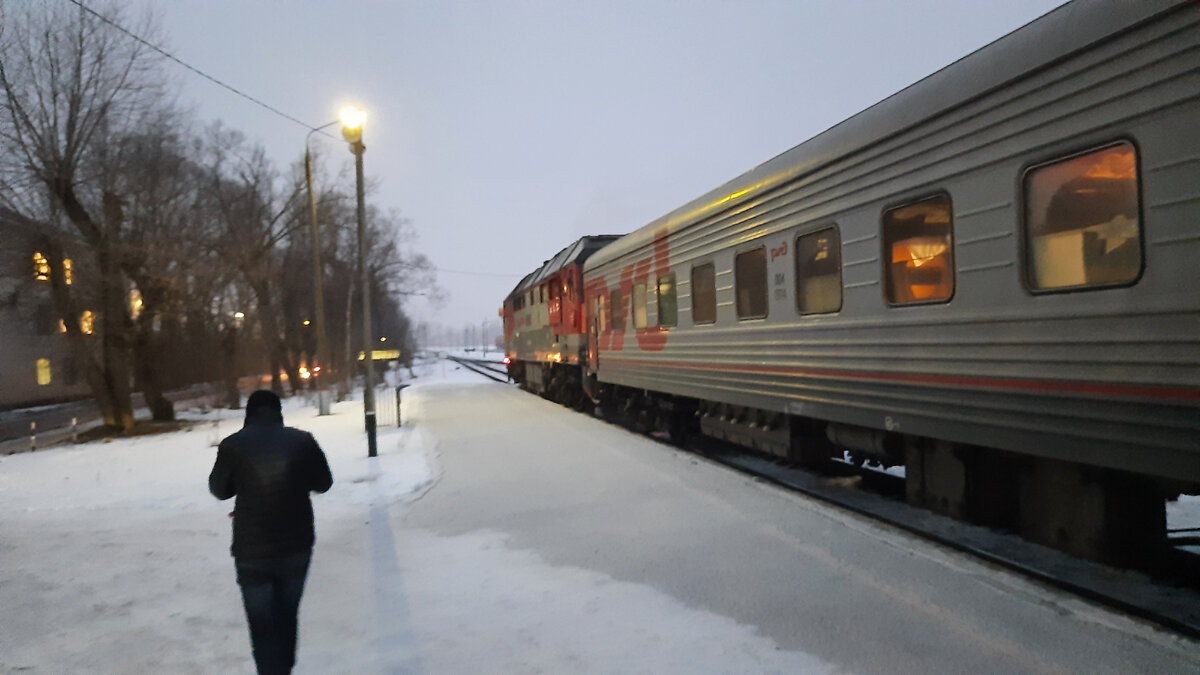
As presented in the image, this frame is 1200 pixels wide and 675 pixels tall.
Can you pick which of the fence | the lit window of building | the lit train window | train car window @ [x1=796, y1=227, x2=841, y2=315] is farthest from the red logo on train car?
the lit train window

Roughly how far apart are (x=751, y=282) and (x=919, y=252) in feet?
9.71

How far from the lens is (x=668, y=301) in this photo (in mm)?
11781

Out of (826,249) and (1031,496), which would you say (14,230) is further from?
(1031,496)

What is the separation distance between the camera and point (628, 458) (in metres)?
11.6

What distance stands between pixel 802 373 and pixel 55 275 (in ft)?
61.2

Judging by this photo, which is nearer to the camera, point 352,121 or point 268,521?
point 268,521

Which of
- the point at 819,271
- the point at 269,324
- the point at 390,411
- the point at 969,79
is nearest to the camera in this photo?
the point at 969,79

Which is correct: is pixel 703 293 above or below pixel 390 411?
above

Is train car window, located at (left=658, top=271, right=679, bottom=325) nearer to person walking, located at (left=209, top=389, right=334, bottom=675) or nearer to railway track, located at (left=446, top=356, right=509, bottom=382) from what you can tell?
person walking, located at (left=209, top=389, right=334, bottom=675)

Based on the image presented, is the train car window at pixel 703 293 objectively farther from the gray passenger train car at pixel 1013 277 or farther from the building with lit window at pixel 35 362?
the building with lit window at pixel 35 362

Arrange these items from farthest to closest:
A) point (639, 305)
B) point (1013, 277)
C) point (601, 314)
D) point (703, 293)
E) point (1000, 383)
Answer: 1. point (601, 314)
2. point (639, 305)
3. point (703, 293)
4. point (1000, 383)
5. point (1013, 277)

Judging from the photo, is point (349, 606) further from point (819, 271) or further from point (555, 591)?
point (819, 271)

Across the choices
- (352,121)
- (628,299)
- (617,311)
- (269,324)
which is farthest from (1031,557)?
(269,324)

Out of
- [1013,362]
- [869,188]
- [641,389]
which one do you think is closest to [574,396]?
[641,389]
